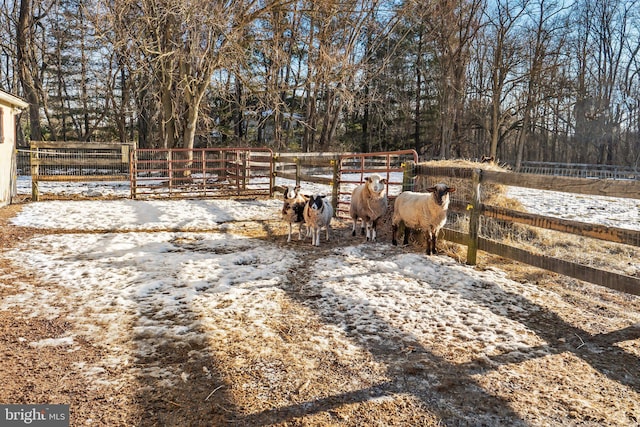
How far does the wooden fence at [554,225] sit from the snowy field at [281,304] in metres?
0.34

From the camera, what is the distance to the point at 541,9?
1133 inches

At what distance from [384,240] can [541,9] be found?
28.8 m

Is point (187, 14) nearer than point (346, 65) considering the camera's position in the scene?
Yes

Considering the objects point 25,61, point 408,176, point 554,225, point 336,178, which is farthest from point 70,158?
point 554,225

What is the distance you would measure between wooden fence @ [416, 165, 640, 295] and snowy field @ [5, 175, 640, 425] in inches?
13.5

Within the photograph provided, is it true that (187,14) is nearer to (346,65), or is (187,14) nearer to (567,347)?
(346,65)

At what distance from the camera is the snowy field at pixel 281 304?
3.14 meters

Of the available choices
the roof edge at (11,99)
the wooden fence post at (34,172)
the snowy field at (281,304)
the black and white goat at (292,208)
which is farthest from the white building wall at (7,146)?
the black and white goat at (292,208)

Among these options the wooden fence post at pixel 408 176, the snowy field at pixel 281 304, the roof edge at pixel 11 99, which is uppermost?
the roof edge at pixel 11 99

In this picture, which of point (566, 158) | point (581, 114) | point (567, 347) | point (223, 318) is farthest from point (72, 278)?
point (566, 158)

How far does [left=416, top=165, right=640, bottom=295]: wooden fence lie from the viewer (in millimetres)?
4121

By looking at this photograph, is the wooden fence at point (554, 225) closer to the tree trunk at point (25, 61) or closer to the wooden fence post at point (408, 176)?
the wooden fence post at point (408, 176)

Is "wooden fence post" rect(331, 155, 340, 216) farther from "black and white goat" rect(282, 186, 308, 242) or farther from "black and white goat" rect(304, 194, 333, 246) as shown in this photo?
"black and white goat" rect(304, 194, 333, 246)

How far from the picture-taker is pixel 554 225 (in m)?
4.82
